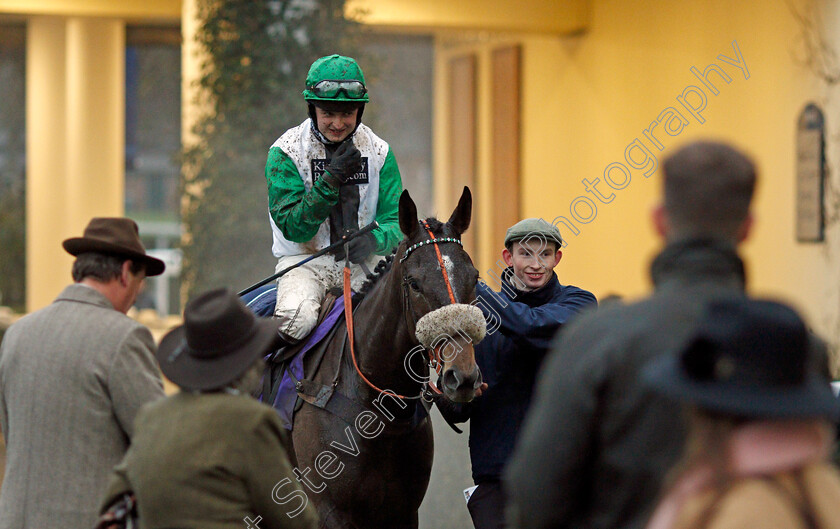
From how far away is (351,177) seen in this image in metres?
4.77

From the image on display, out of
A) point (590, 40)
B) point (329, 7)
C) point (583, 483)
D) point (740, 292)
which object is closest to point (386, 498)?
point (583, 483)

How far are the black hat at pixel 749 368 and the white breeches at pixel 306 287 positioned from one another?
2849 mm

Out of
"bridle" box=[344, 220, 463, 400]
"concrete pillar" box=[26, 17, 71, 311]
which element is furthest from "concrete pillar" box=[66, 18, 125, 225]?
"bridle" box=[344, 220, 463, 400]

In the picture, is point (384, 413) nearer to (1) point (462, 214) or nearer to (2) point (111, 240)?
(1) point (462, 214)

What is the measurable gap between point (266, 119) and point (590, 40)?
4.59 m

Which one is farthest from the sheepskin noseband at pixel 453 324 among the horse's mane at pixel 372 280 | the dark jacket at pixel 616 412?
the dark jacket at pixel 616 412

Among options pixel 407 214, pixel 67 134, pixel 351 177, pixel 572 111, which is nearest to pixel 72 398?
pixel 407 214

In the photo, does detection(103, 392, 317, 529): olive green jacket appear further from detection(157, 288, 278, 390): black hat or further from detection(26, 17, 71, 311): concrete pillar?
detection(26, 17, 71, 311): concrete pillar

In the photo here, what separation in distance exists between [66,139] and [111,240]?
11.3 meters

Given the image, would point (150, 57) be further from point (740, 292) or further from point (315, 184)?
point (740, 292)

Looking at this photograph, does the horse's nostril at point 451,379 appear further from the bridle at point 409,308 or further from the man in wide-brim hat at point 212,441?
the man in wide-brim hat at point 212,441

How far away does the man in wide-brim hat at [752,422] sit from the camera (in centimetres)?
172

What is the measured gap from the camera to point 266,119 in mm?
10750

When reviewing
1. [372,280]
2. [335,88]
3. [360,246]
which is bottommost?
[372,280]
